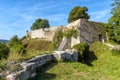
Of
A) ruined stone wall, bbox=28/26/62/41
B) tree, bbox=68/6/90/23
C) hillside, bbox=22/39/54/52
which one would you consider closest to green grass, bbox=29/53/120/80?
hillside, bbox=22/39/54/52

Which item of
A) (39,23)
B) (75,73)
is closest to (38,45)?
(75,73)

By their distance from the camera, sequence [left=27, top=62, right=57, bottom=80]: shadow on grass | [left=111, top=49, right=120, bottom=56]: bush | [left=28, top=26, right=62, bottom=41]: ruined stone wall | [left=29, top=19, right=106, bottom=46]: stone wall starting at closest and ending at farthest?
[left=27, top=62, right=57, bottom=80]: shadow on grass, [left=111, top=49, right=120, bottom=56]: bush, [left=29, top=19, right=106, bottom=46]: stone wall, [left=28, top=26, right=62, bottom=41]: ruined stone wall

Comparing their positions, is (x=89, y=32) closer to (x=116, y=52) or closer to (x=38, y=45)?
(x=116, y=52)

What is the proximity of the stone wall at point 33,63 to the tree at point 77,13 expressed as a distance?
79.4ft

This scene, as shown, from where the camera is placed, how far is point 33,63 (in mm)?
10102

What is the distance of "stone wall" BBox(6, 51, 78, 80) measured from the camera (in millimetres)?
8218

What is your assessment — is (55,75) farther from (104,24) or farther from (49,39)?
(49,39)

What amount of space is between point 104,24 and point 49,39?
43.5ft

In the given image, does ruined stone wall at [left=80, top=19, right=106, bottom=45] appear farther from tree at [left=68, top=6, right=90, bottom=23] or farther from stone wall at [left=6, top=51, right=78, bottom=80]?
tree at [left=68, top=6, right=90, bottom=23]

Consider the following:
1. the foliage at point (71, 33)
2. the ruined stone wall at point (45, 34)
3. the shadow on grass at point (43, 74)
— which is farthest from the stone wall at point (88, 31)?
the shadow on grass at point (43, 74)

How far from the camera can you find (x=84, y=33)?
2511 centimetres

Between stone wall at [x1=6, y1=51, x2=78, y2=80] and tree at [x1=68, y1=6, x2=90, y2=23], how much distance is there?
79.4 feet

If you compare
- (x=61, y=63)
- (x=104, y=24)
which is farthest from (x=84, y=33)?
(x=61, y=63)

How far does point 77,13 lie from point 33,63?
30422 millimetres
